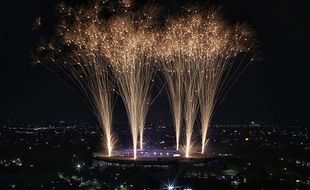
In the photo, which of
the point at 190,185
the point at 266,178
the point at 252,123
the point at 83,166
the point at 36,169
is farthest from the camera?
the point at 252,123

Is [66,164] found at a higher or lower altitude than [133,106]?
lower

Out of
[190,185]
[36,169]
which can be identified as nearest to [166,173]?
[190,185]

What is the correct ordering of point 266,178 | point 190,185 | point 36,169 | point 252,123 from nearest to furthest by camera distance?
point 190,185 → point 266,178 → point 36,169 → point 252,123

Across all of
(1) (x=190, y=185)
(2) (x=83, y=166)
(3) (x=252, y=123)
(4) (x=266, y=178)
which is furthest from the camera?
(3) (x=252, y=123)

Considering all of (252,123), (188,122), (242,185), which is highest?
(252,123)

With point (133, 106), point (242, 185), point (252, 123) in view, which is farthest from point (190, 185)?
point (252, 123)

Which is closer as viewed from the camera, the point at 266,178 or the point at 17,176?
the point at 266,178

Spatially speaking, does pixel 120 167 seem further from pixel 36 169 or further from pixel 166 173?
pixel 36 169

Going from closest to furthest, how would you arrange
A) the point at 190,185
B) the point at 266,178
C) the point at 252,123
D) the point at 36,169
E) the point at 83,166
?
the point at 190,185, the point at 266,178, the point at 83,166, the point at 36,169, the point at 252,123

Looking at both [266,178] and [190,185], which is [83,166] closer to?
[190,185]
